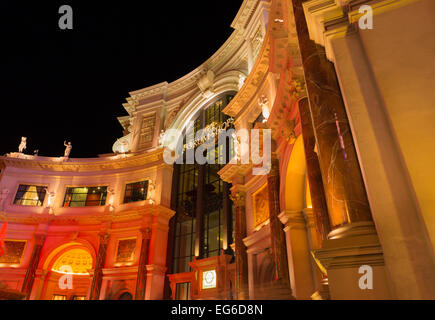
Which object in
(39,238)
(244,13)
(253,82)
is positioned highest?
(244,13)

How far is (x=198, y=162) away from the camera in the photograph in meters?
23.2

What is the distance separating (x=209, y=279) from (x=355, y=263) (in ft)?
45.6

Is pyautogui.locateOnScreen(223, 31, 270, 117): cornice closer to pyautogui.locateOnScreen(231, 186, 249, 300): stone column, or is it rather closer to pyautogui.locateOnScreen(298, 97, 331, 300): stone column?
pyautogui.locateOnScreen(231, 186, 249, 300): stone column

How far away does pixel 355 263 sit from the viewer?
406 centimetres

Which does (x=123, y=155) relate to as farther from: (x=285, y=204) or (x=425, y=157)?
(x=425, y=157)

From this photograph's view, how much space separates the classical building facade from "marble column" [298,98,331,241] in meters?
0.03

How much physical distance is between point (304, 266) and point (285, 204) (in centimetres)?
210

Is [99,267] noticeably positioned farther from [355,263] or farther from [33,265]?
[355,263]

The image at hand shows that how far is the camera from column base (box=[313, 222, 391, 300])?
391 centimetres

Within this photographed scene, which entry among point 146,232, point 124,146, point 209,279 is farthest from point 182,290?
point 124,146

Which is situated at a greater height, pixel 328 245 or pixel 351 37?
pixel 351 37

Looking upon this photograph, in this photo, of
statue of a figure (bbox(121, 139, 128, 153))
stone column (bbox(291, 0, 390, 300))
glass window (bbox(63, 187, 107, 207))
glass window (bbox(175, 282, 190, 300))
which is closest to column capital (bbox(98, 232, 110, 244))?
glass window (bbox(63, 187, 107, 207))
